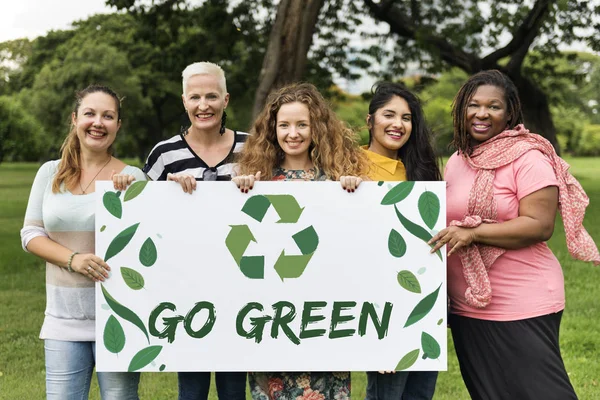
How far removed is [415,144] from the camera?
3625 mm

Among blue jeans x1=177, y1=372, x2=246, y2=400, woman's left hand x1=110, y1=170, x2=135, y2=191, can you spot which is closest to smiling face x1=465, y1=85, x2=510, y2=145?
woman's left hand x1=110, y1=170, x2=135, y2=191

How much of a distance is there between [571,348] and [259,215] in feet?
13.6

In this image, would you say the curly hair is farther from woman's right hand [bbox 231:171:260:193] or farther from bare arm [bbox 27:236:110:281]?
bare arm [bbox 27:236:110:281]

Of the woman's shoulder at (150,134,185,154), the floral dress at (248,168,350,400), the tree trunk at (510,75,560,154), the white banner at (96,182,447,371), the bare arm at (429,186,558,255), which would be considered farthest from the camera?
the tree trunk at (510,75,560,154)

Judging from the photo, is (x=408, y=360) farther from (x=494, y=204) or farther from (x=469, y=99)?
(x=469, y=99)

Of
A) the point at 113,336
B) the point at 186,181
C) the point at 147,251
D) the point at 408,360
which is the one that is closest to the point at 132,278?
the point at 147,251

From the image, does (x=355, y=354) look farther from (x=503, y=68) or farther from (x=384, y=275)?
(x=503, y=68)

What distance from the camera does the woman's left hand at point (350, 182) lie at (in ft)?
10.7

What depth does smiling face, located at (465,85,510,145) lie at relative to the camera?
3357 mm

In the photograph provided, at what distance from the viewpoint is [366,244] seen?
3.31 m

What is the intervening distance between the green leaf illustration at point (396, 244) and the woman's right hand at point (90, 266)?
4.21 feet

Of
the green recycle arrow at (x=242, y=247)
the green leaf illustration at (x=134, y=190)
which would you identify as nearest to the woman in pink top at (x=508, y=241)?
the green recycle arrow at (x=242, y=247)

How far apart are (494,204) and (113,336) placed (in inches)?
71.2

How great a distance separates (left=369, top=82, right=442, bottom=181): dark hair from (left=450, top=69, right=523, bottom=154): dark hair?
0.58 ft
